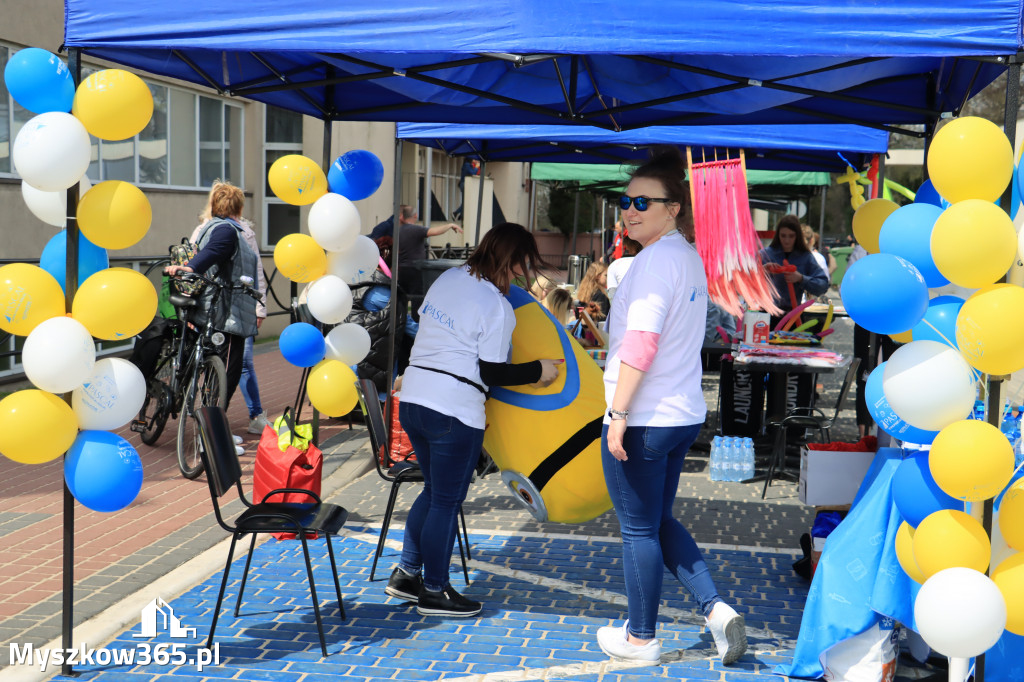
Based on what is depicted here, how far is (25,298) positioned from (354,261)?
2.38 m

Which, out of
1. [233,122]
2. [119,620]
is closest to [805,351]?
[119,620]

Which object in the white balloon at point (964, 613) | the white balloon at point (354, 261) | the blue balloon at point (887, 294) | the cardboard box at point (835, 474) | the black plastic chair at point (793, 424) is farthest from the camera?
the black plastic chair at point (793, 424)

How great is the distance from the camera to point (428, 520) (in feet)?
15.0

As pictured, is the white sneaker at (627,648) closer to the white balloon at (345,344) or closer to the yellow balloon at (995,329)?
the yellow balloon at (995,329)

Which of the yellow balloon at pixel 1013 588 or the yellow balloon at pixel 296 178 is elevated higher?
the yellow balloon at pixel 296 178

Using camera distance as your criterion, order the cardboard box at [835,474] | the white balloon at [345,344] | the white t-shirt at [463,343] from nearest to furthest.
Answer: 1. the white t-shirt at [463,343]
2. the cardboard box at [835,474]
3. the white balloon at [345,344]

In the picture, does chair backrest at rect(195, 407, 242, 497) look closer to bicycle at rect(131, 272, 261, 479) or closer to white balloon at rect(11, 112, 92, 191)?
white balloon at rect(11, 112, 92, 191)

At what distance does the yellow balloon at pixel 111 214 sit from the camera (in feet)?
12.0

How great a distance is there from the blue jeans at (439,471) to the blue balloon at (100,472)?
1.22 meters

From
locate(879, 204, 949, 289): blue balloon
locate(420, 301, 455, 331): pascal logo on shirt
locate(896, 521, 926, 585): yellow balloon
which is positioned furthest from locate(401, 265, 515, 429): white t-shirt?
locate(896, 521, 926, 585): yellow balloon

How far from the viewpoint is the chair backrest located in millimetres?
4219

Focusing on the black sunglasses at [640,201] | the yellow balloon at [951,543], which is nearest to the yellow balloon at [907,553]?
the yellow balloon at [951,543]

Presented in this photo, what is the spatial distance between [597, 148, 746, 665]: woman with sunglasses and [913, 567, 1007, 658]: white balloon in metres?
1.09

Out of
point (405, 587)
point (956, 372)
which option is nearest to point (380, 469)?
point (405, 587)
